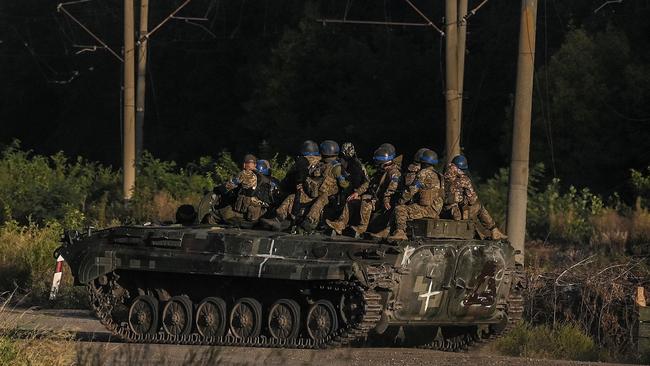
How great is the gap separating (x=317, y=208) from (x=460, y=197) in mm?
1852

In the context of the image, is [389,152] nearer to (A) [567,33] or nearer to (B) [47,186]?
(B) [47,186]

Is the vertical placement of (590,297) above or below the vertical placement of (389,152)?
below

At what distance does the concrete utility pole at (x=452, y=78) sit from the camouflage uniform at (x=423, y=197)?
422 centimetres

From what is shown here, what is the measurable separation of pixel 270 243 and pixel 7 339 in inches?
235

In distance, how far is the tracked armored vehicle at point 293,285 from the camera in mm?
19312

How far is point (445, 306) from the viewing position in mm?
20172

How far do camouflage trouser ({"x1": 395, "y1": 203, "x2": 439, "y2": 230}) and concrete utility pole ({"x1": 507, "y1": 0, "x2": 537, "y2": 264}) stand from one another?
2759 mm

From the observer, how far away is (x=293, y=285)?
20.2m

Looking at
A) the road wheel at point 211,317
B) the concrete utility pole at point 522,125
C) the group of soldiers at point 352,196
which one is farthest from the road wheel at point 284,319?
the concrete utility pole at point 522,125

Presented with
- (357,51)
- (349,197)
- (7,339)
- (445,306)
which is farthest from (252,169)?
(357,51)

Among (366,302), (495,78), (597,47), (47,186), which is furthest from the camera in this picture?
(495,78)

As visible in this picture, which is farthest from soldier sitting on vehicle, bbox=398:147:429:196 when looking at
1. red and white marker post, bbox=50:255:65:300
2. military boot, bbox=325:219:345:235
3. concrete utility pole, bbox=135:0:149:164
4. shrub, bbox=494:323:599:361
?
concrete utility pole, bbox=135:0:149:164

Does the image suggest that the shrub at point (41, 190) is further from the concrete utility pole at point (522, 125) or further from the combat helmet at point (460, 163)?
the combat helmet at point (460, 163)

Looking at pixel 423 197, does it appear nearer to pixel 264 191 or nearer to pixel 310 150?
pixel 310 150
